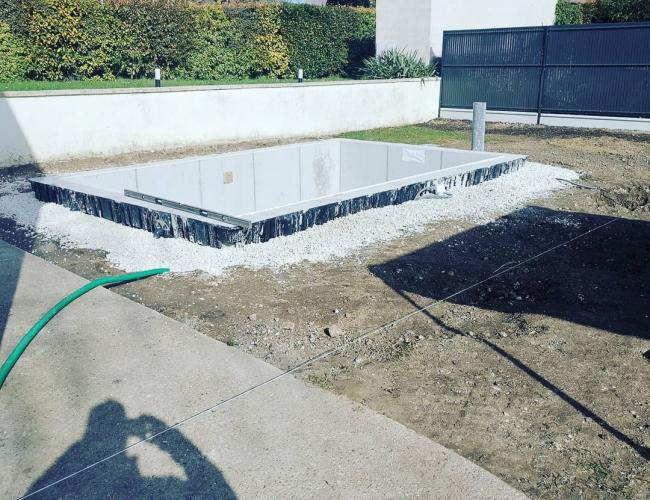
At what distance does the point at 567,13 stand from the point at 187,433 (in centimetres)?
2710

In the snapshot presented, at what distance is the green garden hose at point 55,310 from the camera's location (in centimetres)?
430

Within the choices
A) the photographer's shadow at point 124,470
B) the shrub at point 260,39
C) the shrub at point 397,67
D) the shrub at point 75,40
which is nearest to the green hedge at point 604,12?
the shrub at point 397,67

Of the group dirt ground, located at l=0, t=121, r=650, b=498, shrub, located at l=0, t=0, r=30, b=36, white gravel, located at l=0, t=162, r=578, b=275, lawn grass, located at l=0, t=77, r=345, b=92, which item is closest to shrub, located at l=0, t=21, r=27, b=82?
shrub, located at l=0, t=0, r=30, b=36

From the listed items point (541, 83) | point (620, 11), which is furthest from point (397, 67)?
point (620, 11)

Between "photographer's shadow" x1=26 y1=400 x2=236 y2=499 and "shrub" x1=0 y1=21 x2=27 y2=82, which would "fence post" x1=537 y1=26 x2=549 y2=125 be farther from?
"photographer's shadow" x1=26 y1=400 x2=236 y2=499

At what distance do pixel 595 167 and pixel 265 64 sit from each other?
11.7 metres

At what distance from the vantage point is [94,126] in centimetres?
1288

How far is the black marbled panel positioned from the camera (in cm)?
684

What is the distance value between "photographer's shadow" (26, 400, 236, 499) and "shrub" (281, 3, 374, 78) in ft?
60.6

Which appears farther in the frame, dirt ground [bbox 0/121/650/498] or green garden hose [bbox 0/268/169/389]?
green garden hose [bbox 0/268/169/389]

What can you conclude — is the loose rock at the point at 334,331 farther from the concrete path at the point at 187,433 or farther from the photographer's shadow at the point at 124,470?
the photographer's shadow at the point at 124,470

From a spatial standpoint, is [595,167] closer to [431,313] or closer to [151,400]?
[431,313]

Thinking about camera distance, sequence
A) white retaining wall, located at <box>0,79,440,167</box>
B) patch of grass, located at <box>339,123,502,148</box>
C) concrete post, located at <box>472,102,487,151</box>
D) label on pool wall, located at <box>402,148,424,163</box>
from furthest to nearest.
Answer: patch of grass, located at <box>339,123,502,148</box> → label on pool wall, located at <box>402,148,424,163</box> → concrete post, located at <box>472,102,487,151</box> → white retaining wall, located at <box>0,79,440,167</box>

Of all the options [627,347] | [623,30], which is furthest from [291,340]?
[623,30]
